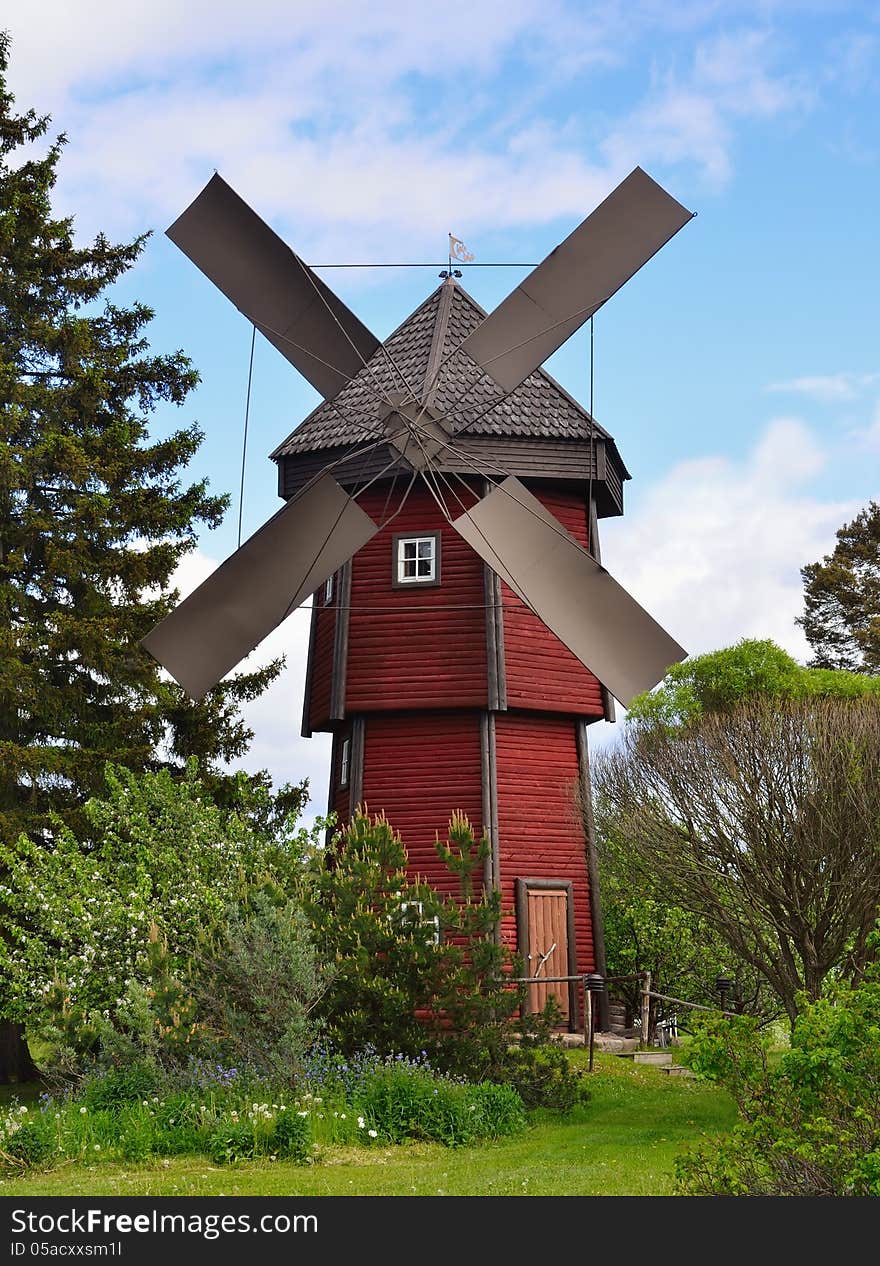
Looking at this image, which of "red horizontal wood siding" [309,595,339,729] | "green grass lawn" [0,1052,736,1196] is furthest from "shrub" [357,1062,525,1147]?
"red horizontal wood siding" [309,595,339,729]

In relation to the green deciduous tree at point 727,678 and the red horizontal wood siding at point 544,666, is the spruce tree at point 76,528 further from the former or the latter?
the green deciduous tree at point 727,678

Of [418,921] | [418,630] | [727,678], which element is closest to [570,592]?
[418,630]

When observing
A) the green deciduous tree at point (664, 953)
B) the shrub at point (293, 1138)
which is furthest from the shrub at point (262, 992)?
the green deciduous tree at point (664, 953)

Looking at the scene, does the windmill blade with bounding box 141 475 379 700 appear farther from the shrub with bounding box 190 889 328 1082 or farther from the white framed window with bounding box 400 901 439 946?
the white framed window with bounding box 400 901 439 946

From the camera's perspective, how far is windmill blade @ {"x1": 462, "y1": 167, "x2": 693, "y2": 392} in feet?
56.1

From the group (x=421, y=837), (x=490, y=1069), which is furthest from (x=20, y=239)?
(x=490, y=1069)

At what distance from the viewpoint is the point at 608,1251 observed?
690 centimetres

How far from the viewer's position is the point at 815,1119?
7.59 meters

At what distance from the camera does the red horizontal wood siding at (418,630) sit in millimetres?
19562

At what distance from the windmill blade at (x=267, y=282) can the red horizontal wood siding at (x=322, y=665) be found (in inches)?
156

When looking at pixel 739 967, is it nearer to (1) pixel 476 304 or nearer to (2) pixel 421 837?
(2) pixel 421 837

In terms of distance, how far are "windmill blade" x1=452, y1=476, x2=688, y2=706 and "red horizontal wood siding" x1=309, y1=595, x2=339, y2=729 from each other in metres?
4.09

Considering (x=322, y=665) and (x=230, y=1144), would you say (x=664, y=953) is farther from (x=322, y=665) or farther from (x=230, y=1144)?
(x=230, y=1144)

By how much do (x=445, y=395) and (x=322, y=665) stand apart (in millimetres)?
4897
